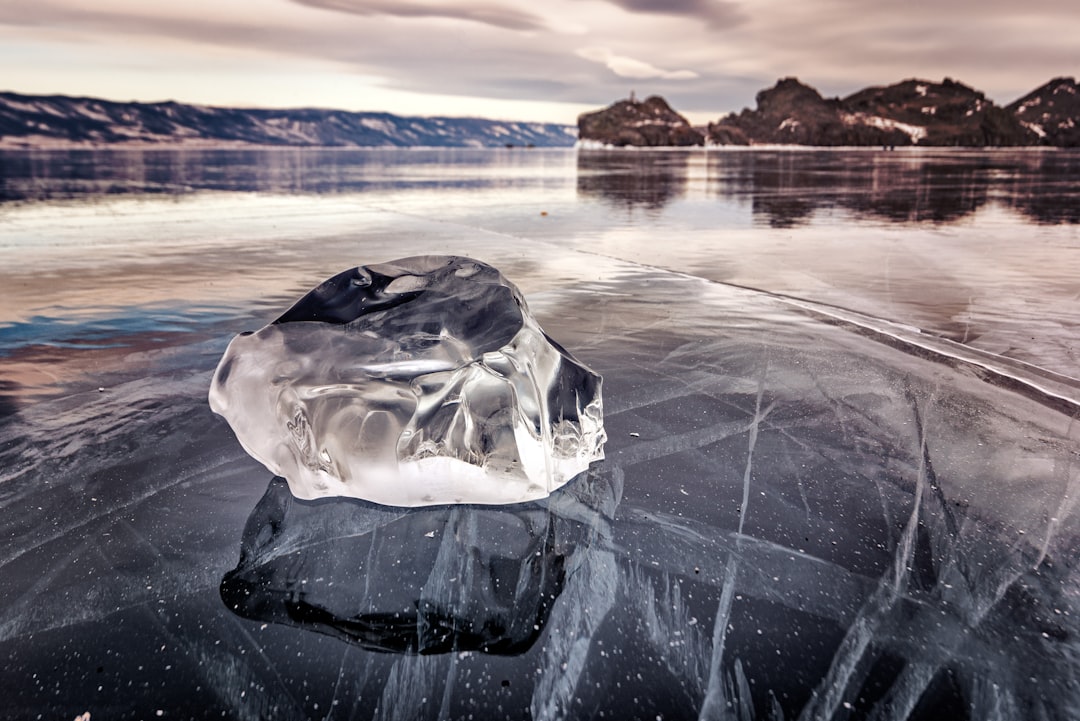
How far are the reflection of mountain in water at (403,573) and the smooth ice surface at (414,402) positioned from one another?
0.42 feet

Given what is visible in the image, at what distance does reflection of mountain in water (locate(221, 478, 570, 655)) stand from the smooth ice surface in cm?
13

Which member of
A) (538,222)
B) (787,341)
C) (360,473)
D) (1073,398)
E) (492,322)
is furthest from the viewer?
(538,222)

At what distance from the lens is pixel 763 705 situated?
1.61m

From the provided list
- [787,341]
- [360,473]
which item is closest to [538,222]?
[787,341]

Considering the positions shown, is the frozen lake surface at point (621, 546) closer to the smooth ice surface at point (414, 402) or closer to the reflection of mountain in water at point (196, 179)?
the smooth ice surface at point (414, 402)

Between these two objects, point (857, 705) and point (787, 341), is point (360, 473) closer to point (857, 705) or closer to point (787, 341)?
point (857, 705)

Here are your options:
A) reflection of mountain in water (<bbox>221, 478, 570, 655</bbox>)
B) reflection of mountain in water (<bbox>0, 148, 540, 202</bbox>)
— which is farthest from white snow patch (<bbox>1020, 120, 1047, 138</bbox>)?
reflection of mountain in water (<bbox>221, 478, 570, 655</bbox>)

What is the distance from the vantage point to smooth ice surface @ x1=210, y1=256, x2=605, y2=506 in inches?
97.9

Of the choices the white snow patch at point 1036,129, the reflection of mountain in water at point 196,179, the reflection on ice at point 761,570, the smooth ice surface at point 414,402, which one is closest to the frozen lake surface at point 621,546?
the reflection on ice at point 761,570

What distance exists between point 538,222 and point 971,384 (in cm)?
942

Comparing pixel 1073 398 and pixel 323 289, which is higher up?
pixel 323 289

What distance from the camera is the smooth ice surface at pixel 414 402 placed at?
97.9 inches

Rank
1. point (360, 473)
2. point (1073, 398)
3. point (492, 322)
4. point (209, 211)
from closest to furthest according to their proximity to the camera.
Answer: point (360, 473), point (492, 322), point (1073, 398), point (209, 211)

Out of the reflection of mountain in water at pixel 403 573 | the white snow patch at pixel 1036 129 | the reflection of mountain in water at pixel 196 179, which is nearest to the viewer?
the reflection of mountain in water at pixel 403 573
